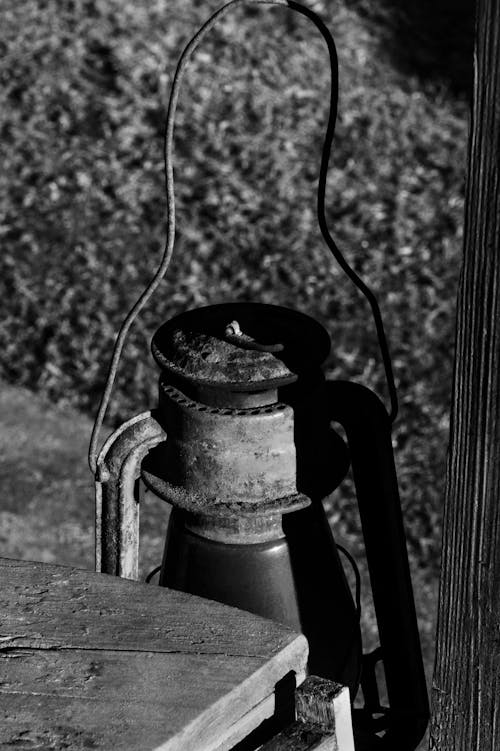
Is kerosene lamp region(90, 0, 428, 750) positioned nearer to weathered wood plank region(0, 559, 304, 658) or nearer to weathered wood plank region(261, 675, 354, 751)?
weathered wood plank region(0, 559, 304, 658)

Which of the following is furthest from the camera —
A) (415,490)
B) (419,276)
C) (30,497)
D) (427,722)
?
(419,276)

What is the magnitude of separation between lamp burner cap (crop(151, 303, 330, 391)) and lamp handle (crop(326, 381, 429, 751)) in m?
0.10

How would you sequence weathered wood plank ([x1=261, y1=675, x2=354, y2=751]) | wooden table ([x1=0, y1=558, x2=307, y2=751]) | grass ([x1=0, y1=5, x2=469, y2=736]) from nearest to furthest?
wooden table ([x1=0, y1=558, x2=307, y2=751]), weathered wood plank ([x1=261, y1=675, x2=354, y2=751]), grass ([x1=0, y1=5, x2=469, y2=736])

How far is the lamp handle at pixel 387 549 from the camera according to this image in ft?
5.97

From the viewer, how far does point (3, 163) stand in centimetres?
643

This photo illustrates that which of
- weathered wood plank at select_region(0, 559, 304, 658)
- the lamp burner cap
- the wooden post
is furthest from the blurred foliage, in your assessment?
weathered wood plank at select_region(0, 559, 304, 658)

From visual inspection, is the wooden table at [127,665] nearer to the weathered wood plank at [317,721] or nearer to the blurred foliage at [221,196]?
the weathered wood plank at [317,721]

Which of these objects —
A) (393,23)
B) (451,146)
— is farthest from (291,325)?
(393,23)

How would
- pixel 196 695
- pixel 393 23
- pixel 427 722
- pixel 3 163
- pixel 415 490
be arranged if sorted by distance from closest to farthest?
pixel 196 695 < pixel 427 722 < pixel 415 490 < pixel 3 163 < pixel 393 23

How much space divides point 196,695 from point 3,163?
5.45 metres

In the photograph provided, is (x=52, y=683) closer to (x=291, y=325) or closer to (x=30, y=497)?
(x=291, y=325)

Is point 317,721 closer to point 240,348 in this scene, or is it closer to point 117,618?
point 117,618

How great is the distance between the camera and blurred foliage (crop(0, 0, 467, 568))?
5488 mm

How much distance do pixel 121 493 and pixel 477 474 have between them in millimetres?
593
